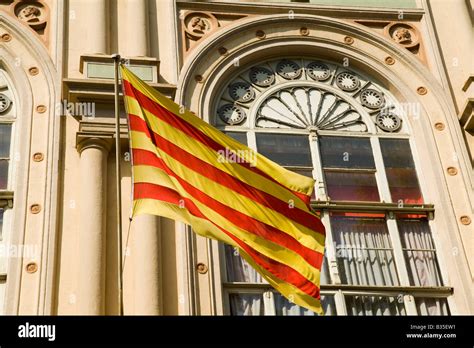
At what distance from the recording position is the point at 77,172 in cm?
1414

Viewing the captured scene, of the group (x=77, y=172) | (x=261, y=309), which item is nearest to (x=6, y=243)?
(x=77, y=172)

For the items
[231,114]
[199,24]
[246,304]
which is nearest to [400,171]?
[231,114]

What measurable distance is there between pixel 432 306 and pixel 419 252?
0.97m

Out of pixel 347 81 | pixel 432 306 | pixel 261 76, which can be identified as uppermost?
pixel 261 76

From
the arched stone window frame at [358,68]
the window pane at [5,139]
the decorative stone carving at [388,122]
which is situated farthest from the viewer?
the decorative stone carving at [388,122]

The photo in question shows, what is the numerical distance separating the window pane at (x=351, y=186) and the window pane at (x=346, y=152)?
0.17 metres

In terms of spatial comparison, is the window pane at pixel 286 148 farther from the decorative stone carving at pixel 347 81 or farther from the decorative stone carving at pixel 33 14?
the decorative stone carving at pixel 33 14

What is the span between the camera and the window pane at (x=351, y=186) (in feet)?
49.4

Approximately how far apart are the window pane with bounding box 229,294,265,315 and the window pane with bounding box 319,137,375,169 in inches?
112

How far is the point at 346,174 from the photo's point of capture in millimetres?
15320

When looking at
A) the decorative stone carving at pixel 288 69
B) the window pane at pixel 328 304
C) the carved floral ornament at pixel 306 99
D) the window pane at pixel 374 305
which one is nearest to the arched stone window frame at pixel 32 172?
the carved floral ornament at pixel 306 99

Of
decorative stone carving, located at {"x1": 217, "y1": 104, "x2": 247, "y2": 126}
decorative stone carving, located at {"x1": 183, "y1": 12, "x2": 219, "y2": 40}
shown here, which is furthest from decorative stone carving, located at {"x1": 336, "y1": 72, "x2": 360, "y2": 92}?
decorative stone carving, located at {"x1": 183, "y1": 12, "x2": 219, "y2": 40}
